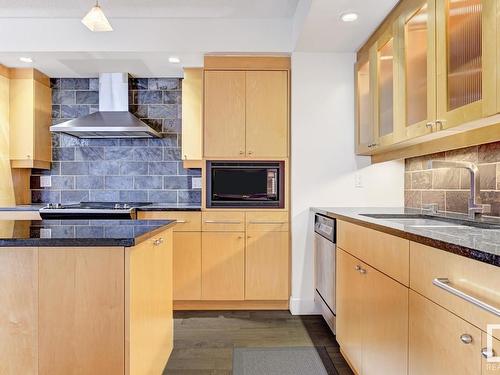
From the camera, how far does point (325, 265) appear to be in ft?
8.54

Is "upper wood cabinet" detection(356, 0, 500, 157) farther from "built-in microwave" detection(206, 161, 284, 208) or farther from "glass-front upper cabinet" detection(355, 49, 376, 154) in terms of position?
"built-in microwave" detection(206, 161, 284, 208)

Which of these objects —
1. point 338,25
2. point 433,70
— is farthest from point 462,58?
point 338,25

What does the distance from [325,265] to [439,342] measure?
4.95 ft

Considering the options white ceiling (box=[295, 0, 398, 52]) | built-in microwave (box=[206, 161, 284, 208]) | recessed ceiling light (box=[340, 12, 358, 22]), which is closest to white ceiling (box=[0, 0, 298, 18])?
white ceiling (box=[295, 0, 398, 52])

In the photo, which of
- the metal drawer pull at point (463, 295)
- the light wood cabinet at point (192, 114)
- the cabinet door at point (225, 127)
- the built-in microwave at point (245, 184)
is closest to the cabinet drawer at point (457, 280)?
the metal drawer pull at point (463, 295)

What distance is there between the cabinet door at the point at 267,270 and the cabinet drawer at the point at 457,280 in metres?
1.84

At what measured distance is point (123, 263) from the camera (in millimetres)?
1368

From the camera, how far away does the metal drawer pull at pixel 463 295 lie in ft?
2.67

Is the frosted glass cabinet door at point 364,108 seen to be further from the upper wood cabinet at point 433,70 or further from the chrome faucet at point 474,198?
the chrome faucet at point 474,198

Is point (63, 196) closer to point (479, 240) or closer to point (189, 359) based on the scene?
point (189, 359)

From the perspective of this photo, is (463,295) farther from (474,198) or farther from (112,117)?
(112,117)

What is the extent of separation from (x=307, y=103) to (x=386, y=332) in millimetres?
2044

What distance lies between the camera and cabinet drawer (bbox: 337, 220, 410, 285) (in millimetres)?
1370

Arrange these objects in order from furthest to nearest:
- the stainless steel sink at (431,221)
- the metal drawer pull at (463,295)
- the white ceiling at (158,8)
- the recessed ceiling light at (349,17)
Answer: the white ceiling at (158,8) → the recessed ceiling light at (349,17) → the stainless steel sink at (431,221) → the metal drawer pull at (463,295)
